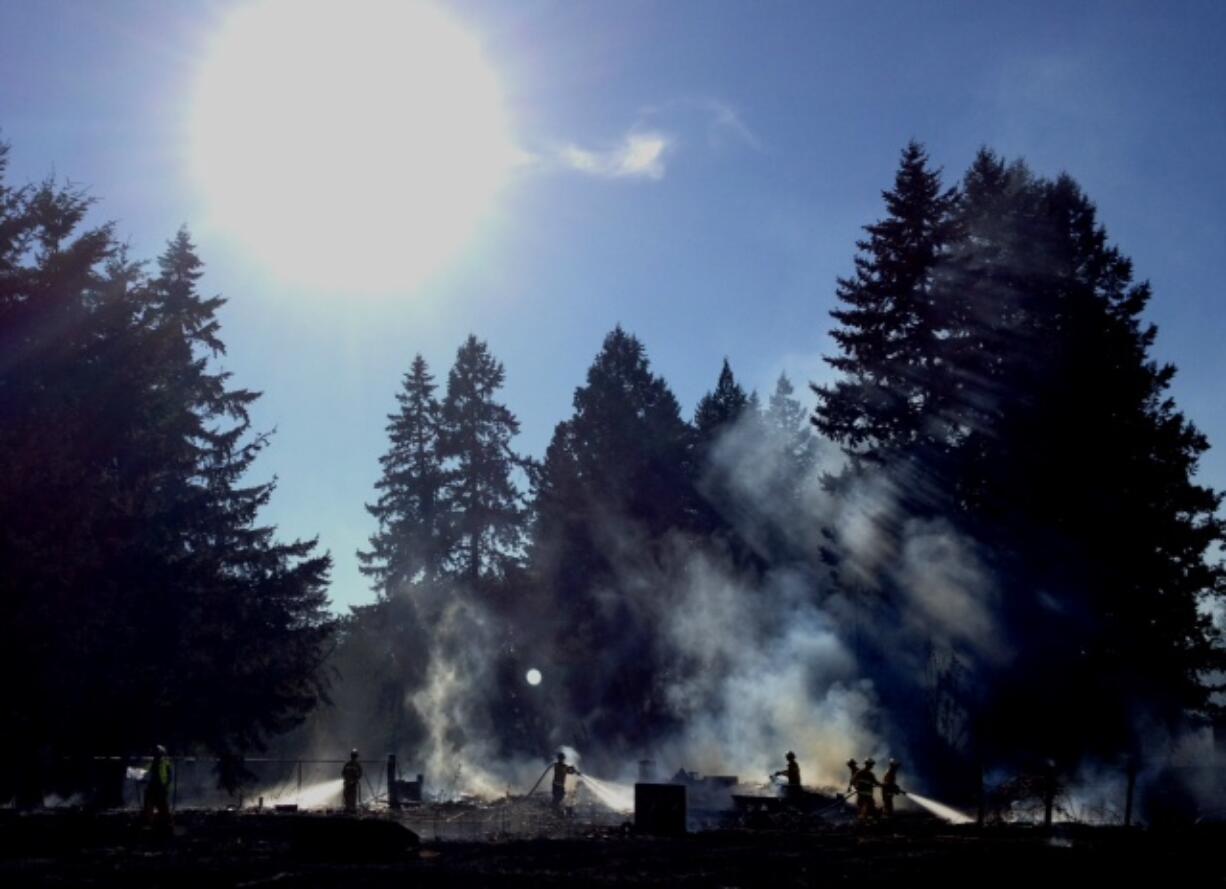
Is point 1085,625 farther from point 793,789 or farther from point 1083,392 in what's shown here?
point 793,789

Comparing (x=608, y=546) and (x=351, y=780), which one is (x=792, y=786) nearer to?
(x=351, y=780)

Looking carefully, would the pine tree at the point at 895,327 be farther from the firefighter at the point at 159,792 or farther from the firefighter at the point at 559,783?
the firefighter at the point at 159,792

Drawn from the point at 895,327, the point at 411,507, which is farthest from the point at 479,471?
the point at 895,327

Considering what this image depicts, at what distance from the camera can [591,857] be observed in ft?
67.6

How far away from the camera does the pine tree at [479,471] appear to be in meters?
66.0

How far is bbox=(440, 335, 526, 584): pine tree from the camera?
6600cm

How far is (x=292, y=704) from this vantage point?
39.0 meters

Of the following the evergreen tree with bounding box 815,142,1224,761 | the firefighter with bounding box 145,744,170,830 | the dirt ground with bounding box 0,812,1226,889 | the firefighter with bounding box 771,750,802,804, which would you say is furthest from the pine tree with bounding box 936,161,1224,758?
the firefighter with bounding box 145,744,170,830

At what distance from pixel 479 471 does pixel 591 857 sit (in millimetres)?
47647

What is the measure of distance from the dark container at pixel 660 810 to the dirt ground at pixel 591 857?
0.45 m

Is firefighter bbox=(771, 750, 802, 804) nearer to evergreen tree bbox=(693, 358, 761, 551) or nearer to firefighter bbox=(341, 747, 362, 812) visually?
firefighter bbox=(341, 747, 362, 812)

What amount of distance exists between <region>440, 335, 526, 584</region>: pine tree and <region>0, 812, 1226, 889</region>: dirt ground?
3919cm

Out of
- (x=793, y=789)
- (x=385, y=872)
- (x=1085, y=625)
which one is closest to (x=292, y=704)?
(x=793, y=789)

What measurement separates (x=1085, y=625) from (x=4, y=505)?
2909 centimetres
